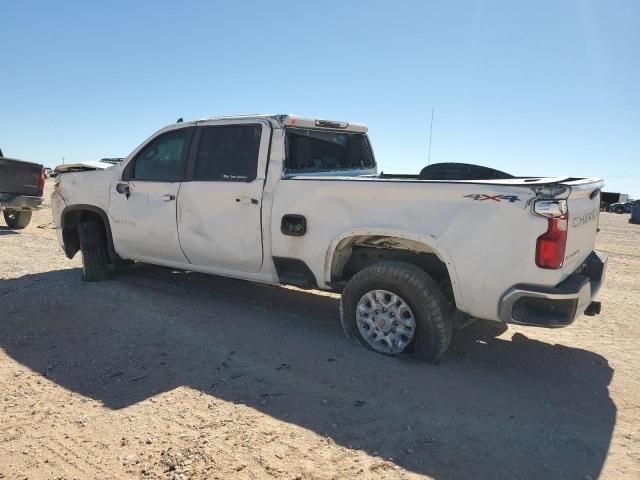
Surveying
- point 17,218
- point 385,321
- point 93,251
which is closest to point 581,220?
point 385,321

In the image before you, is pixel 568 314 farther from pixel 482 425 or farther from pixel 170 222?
pixel 170 222

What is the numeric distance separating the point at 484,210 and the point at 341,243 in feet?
4.17

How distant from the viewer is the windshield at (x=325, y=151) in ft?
16.6

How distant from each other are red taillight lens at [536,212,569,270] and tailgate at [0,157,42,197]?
1119 cm

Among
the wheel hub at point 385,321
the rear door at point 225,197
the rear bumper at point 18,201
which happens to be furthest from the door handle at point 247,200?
the rear bumper at point 18,201

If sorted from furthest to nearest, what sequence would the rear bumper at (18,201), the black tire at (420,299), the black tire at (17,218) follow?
the black tire at (17,218)
the rear bumper at (18,201)
the black tire at (420,299)

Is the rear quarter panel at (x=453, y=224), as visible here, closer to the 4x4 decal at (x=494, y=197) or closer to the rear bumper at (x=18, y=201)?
the 4x4 decal at (x=494, y=197)

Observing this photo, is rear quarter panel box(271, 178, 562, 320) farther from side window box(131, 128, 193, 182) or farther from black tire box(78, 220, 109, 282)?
black tire box(78, 220, 109, 282)

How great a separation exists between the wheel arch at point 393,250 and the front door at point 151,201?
1.90 m

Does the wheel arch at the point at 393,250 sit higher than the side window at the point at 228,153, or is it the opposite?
the side window at the point at 228,153

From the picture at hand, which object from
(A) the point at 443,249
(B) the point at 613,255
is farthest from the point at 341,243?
(B) the point at 613,255

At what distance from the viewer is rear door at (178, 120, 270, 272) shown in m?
4.91

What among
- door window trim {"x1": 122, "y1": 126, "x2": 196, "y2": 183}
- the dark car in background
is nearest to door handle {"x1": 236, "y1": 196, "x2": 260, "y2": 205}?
door window trim {"x1": 122, "y1": 126, "x2": 196, "y2": 183}

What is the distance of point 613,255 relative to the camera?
10.8 metres
